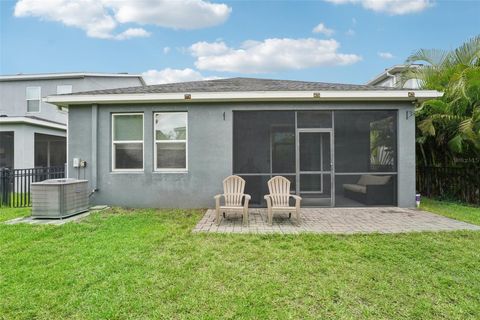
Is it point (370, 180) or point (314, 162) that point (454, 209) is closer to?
point (370, 180)

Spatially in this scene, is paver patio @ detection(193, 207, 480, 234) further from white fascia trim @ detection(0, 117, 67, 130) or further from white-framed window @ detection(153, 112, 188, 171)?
white fascia trim @ detection(0, 117, 67, 130)

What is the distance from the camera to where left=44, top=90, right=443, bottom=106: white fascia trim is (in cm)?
682

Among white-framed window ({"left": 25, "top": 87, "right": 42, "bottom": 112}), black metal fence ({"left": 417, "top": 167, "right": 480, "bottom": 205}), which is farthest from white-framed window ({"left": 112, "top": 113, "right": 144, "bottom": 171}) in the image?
white-framed window ({"left": 25, "top": 87, "right": 42, "bottom": 112})

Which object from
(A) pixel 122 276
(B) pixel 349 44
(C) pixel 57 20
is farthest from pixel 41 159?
(B) pixel 349 44

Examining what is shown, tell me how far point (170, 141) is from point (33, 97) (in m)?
12.6

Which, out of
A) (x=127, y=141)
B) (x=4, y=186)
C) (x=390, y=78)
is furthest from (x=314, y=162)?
(x=390, y=78)

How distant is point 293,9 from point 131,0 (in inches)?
263

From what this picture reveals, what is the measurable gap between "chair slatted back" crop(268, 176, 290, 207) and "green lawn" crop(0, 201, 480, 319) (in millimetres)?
1399

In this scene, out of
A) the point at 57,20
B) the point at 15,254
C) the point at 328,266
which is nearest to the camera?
the point at 328,266

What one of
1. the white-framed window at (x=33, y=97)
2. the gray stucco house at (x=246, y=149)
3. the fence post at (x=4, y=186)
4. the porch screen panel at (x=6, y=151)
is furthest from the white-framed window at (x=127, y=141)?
the white-framed window at (x=33, y=97)

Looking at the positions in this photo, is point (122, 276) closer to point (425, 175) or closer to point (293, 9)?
point (425, 175)

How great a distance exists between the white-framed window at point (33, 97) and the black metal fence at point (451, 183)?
61.3 feet

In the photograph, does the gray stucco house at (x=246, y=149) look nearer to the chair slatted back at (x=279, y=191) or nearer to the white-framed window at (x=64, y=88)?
the chair slatted back at (x=279, y=191)

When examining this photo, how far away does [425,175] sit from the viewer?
9062 millimetres
